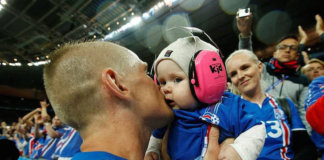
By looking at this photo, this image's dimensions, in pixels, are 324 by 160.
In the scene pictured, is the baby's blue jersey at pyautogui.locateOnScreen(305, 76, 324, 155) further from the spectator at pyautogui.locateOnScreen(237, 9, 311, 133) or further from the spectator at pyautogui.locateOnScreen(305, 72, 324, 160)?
the spectator at pyautogui.locateOnScreen(237, 9, 311, 133)

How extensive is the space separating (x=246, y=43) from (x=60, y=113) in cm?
189

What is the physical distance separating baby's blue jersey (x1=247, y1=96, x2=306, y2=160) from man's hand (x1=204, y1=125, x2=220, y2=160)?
1.64 ft

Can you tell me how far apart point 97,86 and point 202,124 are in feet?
1.61

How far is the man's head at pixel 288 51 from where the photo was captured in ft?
7.23

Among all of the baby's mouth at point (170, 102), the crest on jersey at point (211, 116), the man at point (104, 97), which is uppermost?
the man at point (104, 97)

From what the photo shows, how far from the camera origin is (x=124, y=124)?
31.4 inches

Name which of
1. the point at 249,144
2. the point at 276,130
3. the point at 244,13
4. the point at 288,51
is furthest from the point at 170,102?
the point at 288,51

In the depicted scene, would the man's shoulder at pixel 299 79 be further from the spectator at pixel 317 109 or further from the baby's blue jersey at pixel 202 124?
the baby's blue jersey at pixel 202 124

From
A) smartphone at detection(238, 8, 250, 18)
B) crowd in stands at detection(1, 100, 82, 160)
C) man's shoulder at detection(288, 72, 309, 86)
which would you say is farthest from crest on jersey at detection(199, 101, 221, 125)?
crowd in stands at detection(1, 100, 82, 160)

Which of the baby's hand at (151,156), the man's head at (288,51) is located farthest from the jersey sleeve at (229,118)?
the man's head at (288,51)

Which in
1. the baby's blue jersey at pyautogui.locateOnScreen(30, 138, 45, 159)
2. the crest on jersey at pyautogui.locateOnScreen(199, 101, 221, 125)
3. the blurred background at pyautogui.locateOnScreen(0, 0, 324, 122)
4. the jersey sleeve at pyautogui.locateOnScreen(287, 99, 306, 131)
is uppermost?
the blurred background at pyautogui.locateOnScreen(0, 0, 324, 122)

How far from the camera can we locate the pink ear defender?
856 millimetres

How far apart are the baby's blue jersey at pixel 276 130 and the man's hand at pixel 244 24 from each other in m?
0.82

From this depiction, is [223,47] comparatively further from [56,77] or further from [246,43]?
[56,77]
